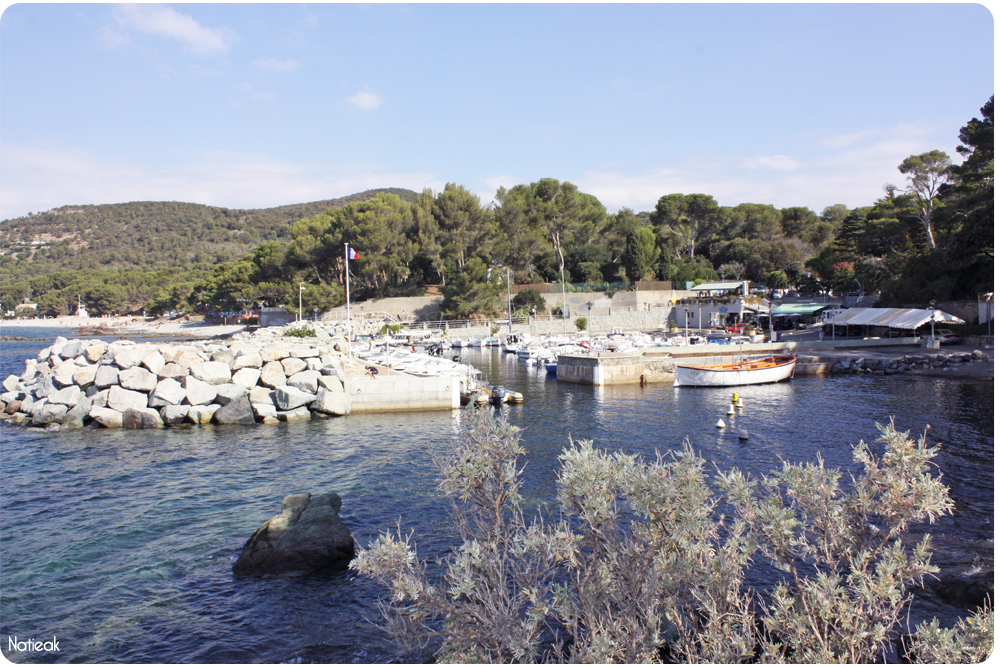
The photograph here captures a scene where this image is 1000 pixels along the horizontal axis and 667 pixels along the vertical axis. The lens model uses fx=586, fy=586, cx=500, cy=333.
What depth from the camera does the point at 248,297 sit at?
7194cm

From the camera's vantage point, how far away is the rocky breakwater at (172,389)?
2283 cm

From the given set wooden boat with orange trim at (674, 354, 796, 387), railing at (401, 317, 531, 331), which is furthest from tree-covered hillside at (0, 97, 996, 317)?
wooden boat with orange trim at (674, 354, 796, 387)

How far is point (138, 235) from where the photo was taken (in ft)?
562

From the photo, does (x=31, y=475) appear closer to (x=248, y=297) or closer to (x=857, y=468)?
(x=857, y=468)

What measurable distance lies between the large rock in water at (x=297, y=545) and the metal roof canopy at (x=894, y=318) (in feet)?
137

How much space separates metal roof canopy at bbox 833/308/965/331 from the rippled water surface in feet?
40.3

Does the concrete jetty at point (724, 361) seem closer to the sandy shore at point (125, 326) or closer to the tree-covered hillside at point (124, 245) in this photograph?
the sandy shore at point (125, 326)

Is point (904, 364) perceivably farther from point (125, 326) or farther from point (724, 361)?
point (125, 326)

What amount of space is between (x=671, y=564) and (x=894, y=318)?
44.6m

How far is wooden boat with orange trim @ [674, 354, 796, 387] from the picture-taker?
32188 millimetres

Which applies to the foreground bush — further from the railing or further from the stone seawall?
the railing

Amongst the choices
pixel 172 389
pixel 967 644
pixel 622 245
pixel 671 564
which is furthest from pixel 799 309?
pixel 671 564

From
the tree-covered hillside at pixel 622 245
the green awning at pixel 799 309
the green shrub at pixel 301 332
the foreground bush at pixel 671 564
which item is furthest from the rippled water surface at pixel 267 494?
the green shrub at pixel 301 332

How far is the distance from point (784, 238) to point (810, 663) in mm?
88187
